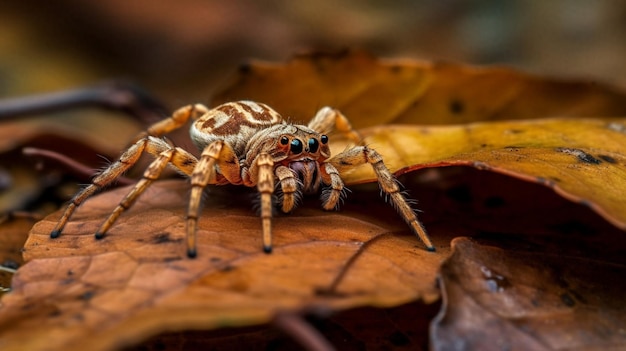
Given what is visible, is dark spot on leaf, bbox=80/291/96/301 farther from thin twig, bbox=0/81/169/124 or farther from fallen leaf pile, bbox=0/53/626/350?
thin twig, bbox=0/81/169/124

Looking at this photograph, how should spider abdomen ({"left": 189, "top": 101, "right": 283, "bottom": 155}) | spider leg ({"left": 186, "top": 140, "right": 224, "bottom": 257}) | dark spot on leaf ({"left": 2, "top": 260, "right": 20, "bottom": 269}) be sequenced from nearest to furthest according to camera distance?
spider leg ({"left": 186, "top": 140, "right": 224, "bottom": 257}), dark spot on leaf ({"left": 2, "top": 260, "right": 20, "bottom": 269}), spider abdomen ({"left": 189, "top": 101, "right": 283, "bottom": 155})

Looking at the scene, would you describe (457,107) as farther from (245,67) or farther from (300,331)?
(300,331)

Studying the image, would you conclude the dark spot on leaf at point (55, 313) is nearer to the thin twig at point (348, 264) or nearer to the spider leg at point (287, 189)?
the thin twig at point (348, 264)

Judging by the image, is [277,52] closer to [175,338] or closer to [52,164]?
[52,164]

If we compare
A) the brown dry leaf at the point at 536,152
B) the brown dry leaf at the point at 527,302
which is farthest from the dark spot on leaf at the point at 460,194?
the brown dry leaf at the point at 527,302

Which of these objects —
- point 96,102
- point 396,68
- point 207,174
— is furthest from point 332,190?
point 96,102

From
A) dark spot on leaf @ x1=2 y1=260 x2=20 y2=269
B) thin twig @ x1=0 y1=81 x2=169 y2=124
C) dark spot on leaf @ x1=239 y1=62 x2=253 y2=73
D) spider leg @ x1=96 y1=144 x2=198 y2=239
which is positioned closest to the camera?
spider leg @ x1=96 y1=144 x2=198 y2=239

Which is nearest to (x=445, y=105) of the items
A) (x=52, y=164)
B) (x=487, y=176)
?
(x=487, y=176)

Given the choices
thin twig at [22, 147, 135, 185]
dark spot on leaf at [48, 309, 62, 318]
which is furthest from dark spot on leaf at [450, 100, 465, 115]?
dark spot on leaf at [48, 309, 62, 318]
